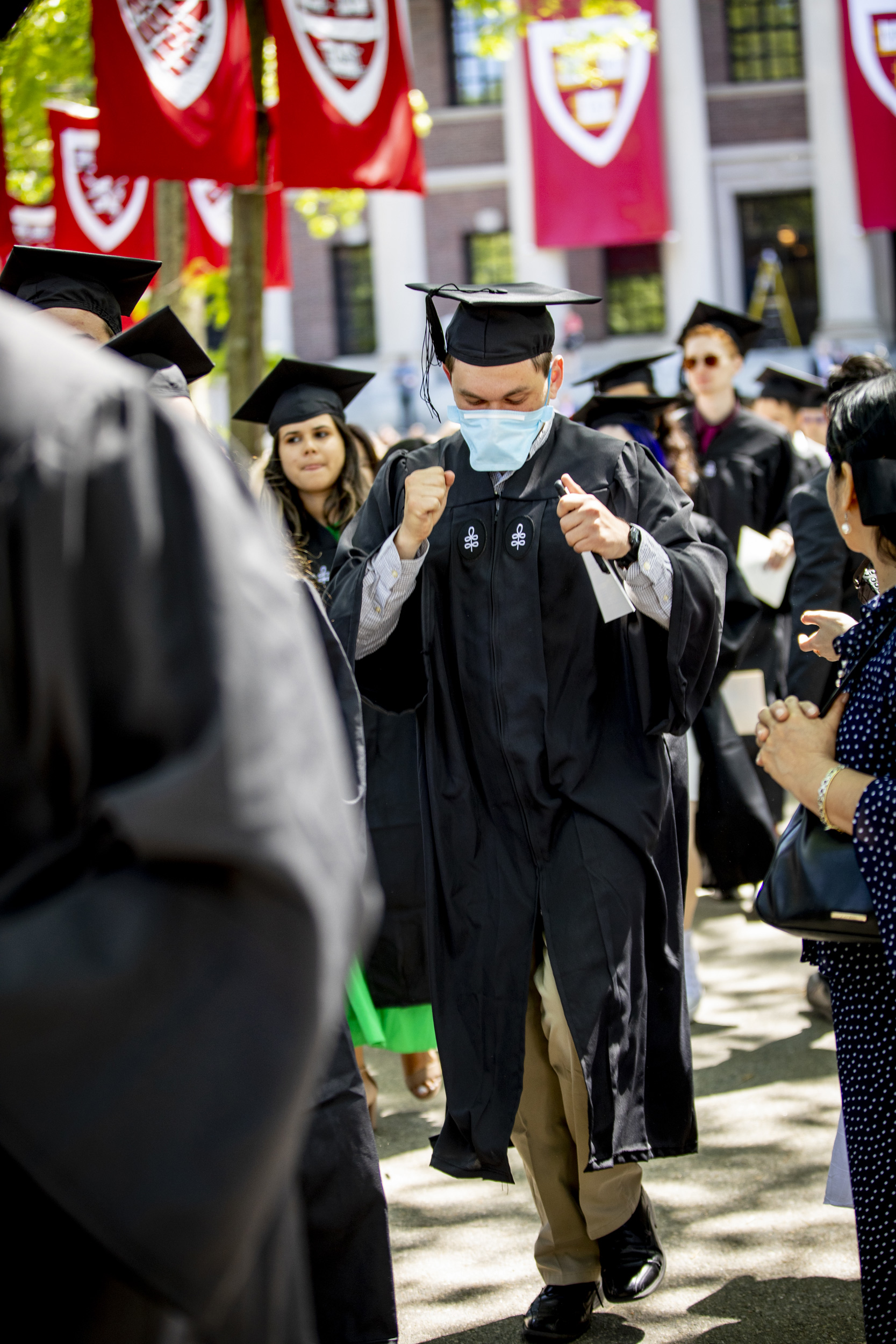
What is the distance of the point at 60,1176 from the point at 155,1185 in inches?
2.7

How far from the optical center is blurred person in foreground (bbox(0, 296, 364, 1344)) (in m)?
1.00

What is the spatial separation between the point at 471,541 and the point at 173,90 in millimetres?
5084

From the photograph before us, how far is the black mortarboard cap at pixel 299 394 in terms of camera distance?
495 centimetres

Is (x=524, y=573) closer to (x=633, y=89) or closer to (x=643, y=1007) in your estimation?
(x=643, y=1007)

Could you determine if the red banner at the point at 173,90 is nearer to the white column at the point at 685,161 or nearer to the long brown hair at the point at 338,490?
the long brown hair at the point at 338,490

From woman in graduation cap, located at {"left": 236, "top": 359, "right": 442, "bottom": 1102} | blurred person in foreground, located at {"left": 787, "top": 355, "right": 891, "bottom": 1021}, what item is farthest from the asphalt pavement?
blurred person in foreground, located at {"left": 787, "top": 355, "right": 891, "bottom": 1021}

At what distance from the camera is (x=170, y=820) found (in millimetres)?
993

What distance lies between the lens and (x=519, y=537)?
329 cm

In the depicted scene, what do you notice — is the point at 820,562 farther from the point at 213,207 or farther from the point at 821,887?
the point at 213,207

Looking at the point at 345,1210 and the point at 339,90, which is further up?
the point at 339,90

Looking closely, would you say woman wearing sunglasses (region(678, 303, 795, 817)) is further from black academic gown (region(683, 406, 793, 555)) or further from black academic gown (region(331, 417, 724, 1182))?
black academic gown (region(331, 417, 724, 1182))

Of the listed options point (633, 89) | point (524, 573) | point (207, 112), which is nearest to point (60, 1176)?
point (524, 573)

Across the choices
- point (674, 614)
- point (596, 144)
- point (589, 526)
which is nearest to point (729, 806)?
point (674, 614)

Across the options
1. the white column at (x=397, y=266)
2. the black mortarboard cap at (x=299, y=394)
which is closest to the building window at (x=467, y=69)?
the white column at (x=397, y=266)
